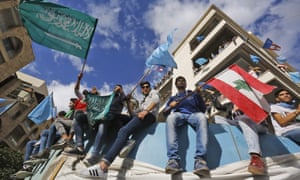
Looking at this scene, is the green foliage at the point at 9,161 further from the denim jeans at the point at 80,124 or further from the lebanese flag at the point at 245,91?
the lebanese flag at the point at 245,91

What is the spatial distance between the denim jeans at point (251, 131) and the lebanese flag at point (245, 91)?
0.17 metres

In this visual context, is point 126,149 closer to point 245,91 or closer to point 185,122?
point 185,122

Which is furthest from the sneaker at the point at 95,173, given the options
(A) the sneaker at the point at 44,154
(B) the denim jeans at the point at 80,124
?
(A) the sneaker at the point at 44,154

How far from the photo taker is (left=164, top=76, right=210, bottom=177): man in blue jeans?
2.88 m

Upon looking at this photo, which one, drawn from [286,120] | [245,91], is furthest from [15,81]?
[286,120]

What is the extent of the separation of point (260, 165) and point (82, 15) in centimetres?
376

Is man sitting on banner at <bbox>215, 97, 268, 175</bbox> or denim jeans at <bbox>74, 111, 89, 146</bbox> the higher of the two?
denim jeans at <bbox>74, 111, 89, 146</bbox>

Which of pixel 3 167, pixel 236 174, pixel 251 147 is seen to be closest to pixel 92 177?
pixel 236 174

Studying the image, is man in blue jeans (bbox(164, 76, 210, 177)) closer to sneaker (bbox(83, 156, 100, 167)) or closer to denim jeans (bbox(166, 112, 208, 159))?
denim jeans (bbox(166, 112, 208, 159))

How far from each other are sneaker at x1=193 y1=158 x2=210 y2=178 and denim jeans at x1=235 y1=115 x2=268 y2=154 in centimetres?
68

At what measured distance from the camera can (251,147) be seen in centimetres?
309

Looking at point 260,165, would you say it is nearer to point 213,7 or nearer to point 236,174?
point 236,174

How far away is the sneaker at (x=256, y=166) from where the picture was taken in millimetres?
2842

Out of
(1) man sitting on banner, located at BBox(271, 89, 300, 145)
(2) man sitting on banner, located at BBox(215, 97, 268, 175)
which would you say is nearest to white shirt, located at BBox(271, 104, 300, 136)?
(1) man sitting on banner, located at BBox(271, 89, 300, 145)
